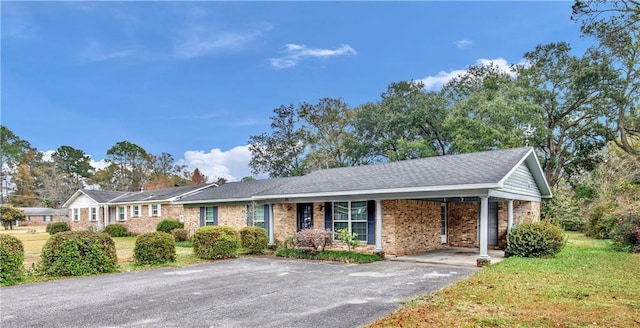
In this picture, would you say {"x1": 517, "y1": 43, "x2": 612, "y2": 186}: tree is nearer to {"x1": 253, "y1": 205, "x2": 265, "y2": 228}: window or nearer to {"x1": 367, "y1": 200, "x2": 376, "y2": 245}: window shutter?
{"x1": 367, "y1": 200, "x2": 376, "y2": 245}: window shutter

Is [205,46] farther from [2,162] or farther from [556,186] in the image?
[2,162]

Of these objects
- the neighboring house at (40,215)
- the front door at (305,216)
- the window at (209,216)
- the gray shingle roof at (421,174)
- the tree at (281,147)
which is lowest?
the neighboring house at (40,215)

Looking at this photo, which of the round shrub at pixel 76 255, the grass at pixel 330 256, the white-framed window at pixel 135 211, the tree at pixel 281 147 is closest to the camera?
the round shrub at pixel 76 255

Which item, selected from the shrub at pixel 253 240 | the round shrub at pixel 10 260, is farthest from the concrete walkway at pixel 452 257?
the round shrub at pixel 10 260

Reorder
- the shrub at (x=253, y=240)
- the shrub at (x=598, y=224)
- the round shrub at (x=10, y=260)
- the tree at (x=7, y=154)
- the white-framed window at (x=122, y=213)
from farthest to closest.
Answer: the tree at (x=7, y=154) → the white-framed window at (x=122, y=213) → the shrub at (x=598, y=224) → the shrub at (x=253, y=240) → the round shrub at (x=10, y=260)

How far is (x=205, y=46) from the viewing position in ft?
61.3

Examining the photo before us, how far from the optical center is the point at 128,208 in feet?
99.0

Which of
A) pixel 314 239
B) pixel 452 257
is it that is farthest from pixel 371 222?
pixel 452 257

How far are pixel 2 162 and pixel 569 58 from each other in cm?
7436

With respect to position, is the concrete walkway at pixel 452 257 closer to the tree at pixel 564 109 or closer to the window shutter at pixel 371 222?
the window shutter at pixel 371 222

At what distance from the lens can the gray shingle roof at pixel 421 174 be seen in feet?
39.9

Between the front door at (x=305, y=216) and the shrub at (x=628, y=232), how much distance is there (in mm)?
11198

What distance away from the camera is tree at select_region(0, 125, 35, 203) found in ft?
200

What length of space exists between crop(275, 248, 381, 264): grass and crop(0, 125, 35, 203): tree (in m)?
65.2
